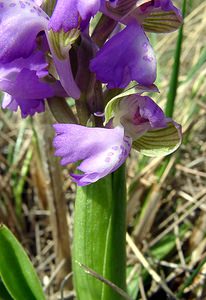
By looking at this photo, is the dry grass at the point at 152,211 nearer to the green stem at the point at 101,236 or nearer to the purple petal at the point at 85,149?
the green stem at the point at 101,236

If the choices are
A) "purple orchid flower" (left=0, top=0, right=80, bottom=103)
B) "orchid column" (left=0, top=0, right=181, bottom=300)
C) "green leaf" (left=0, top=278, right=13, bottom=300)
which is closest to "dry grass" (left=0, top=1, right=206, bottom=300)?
"green leaf" (left=0, top=278, right=13, bottom=300)

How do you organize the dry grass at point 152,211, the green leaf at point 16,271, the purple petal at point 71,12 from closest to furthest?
the purple petal at point 71,12, the green leaf at point 16,271, the dry grass at point 152,211

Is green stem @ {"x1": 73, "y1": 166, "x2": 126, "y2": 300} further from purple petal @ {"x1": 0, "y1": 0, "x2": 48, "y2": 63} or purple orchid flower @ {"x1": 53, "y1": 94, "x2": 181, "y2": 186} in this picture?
purple petal @ {"x1": 0, "y1": 0, "x2": 48, "y2": 63}

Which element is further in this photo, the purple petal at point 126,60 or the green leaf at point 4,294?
the green leaf at point 4,294

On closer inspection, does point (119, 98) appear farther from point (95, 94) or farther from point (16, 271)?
point (16, 271)

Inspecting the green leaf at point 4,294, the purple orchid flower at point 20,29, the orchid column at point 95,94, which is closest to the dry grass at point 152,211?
the green leaf at point 4,294

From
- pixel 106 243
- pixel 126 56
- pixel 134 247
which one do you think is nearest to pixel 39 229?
pixel 134 247
